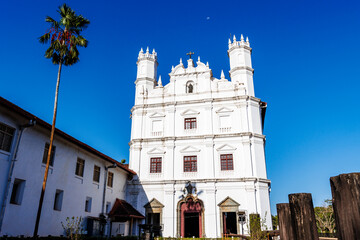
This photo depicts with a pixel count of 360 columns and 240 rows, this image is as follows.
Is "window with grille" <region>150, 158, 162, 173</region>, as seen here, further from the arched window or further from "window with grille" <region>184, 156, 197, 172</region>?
the arched window

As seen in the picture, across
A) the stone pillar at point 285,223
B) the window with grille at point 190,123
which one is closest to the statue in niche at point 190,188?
the window with grille at point 190,123

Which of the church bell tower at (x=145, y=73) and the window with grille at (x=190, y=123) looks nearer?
the window with grille at (x=190, y=123)

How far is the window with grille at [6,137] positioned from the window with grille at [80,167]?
596 centimetres

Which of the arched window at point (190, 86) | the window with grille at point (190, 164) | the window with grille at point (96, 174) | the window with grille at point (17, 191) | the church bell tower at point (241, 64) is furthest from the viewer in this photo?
the arched window at point (190, 86)

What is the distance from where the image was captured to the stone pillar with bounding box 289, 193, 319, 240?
2869mm

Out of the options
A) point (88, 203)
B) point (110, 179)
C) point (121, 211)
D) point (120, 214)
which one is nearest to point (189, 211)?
point (121, 211)

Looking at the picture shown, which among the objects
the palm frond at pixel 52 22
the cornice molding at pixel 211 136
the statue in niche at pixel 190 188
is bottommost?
the statue in niche at pixel 190 188

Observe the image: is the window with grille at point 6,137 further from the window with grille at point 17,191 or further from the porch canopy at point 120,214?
the porch canopy at point 120,214

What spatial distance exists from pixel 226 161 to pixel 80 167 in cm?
1336

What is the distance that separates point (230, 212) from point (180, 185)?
5203 mm

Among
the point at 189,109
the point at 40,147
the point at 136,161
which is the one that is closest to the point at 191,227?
the point at 136,161

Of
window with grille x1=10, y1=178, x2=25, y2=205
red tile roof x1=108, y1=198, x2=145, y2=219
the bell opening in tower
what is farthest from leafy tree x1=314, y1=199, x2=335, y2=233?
window with grille x1=10, y1=178, x2=25, y2=205

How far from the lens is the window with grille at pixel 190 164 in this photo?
89.0 ft

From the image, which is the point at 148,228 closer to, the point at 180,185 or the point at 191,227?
the point at 180,185
